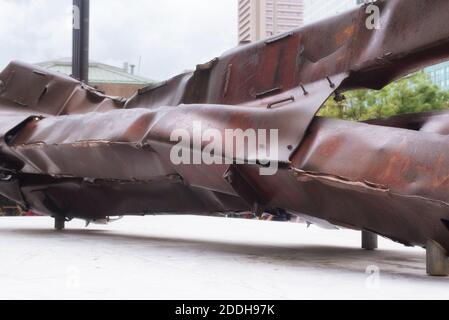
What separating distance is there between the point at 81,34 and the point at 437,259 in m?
12.2

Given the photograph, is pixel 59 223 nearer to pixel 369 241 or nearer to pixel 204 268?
pixel 369 241

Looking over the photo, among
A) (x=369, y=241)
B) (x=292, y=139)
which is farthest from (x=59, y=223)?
(x=292, y=139)

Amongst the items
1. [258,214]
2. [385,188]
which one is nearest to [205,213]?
[258,214]

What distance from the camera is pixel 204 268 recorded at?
6.39m

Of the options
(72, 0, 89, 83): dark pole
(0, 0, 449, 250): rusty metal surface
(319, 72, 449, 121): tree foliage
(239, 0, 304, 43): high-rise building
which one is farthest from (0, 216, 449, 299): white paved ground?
(319, 72, 449, 121): tree foliage

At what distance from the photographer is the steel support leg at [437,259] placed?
227 inches

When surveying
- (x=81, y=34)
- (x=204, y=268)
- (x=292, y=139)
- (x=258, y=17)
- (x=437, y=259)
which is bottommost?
(x=204, y=268)

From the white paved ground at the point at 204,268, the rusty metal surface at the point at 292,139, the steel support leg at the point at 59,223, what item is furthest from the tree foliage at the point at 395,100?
the rusty metal surface at the point at 292,139

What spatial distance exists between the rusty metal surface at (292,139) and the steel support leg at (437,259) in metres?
0.10

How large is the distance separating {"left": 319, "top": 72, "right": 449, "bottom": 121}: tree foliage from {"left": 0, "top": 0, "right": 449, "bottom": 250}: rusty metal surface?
1990 cm

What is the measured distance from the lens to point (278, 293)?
16.0 feet

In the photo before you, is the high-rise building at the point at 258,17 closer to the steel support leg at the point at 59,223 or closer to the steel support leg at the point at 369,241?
the steel support leg at the point at 59,223

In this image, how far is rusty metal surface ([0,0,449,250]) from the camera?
18.7ft
